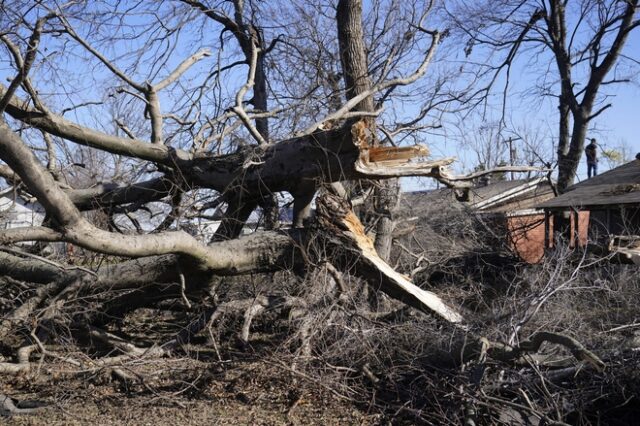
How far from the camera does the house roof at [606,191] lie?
1436cm

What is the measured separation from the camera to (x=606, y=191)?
15.4 m

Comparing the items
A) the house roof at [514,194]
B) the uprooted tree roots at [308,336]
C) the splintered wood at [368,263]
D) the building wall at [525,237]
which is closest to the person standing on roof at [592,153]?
the house roof at [514,194]

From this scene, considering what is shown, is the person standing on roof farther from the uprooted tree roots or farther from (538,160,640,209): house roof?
the uprooted tree roots

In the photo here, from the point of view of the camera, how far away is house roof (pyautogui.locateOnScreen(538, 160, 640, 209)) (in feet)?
47.1

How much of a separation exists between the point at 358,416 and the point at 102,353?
3.34 meters

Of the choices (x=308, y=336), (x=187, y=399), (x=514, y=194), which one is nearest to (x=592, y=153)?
(x=514, y=194)

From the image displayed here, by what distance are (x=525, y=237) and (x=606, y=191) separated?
2.84m

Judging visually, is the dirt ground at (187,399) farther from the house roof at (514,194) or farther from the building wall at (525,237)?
the house roof at (514,194)

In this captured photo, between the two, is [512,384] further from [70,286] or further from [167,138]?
[167,138]

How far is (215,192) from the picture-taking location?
9.16 metres

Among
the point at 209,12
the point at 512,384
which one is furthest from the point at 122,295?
the point at 209,12

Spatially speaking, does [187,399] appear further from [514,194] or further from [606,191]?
[514,194]

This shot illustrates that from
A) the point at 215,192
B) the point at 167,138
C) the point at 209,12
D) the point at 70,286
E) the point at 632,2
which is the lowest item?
the point at 70,286

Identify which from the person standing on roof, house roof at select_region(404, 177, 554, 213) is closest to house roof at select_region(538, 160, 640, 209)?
house roof at select_region(404, 177, 554, 213)
